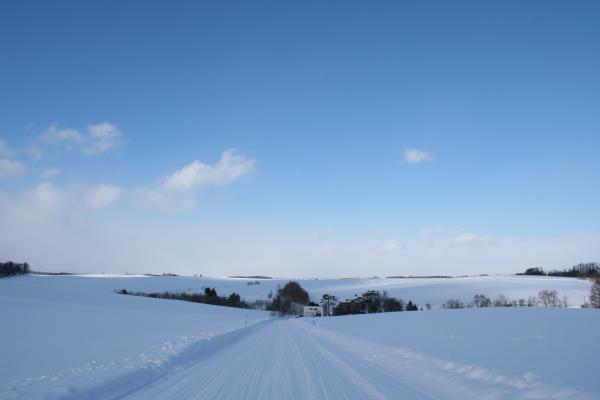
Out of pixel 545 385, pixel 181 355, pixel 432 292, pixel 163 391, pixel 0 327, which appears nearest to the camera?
pixel 545 385

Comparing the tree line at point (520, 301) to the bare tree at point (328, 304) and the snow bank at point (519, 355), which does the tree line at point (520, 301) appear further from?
the snow bank at point (519, 355)

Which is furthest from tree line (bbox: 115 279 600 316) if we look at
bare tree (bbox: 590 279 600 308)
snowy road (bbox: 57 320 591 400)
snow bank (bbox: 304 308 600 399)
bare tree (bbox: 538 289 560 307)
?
snowy road (bbox: 57 320 591 400)

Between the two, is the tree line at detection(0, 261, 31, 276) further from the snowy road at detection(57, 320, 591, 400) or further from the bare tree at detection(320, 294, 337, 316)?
the snowy road at detection(57, 320, 591, 400)

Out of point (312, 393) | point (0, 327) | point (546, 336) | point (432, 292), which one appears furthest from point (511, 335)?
point (432, 292)

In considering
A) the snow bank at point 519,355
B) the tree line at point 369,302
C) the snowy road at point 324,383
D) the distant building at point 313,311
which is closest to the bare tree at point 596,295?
the tree line at point 369,302

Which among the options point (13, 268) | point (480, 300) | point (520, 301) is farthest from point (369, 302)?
point (13, 268)

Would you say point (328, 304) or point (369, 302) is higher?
point (369, 302)

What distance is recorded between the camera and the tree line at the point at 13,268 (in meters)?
159

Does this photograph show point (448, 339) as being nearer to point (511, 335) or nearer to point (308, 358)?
point (511, 335)

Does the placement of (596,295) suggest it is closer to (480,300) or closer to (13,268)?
(480,300)

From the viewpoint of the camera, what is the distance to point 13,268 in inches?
6580

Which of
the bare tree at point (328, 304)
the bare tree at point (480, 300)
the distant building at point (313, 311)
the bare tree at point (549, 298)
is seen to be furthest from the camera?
the distant building at point (313, 311)

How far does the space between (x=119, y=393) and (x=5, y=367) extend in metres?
8.04

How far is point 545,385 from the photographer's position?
8719mm
